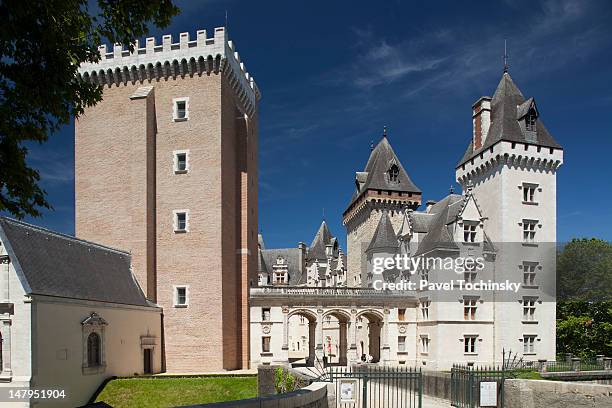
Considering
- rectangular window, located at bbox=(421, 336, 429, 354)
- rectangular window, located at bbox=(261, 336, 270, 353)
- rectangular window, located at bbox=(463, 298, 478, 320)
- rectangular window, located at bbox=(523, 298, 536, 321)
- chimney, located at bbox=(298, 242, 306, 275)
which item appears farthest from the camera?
chimney, located at bbox=(298, 242, 306, 275)

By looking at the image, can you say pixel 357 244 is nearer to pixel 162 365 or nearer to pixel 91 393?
pixel 162 365

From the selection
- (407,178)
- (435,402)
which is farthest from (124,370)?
(407,178)

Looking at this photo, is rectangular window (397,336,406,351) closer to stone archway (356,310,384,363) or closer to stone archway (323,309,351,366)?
stone archway (356,310,384,363)

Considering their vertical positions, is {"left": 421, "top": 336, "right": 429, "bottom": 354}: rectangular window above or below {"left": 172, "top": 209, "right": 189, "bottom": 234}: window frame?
below

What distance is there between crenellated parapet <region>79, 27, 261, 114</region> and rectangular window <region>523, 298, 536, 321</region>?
2555 cm

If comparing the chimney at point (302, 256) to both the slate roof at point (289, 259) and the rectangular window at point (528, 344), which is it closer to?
the slate roof at point (289, 259)

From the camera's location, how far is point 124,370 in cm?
2878

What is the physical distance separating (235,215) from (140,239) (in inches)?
260

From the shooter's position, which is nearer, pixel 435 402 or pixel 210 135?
pixel 435 402

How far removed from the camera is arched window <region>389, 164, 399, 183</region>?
4776 cm

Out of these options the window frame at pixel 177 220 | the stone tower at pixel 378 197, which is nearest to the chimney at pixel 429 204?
the stone tower at pixel 378 197

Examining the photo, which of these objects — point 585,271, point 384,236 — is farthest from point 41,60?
point 585,271

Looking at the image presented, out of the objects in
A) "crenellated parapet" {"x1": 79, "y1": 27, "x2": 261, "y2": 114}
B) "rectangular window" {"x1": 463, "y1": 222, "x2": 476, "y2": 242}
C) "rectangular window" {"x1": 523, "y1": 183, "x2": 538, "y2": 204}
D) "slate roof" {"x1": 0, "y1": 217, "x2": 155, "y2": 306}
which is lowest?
"slate roof" {"x1": 0, "y1": 217, "x2": 155, "y2": 306}

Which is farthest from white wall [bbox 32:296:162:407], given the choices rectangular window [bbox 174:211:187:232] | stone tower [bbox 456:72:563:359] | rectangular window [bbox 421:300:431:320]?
stone tower [bbox 456:72:563:359]
